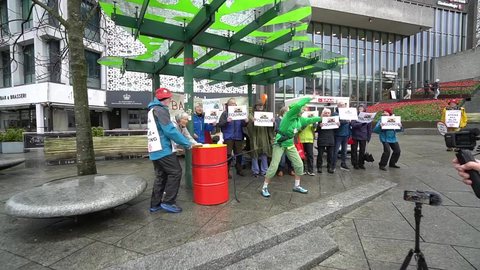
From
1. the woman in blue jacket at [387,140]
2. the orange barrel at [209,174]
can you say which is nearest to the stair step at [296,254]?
the orange barrel at [209,174]

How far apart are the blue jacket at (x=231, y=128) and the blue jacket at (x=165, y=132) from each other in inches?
88.5

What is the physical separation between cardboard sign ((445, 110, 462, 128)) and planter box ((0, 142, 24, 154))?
18.8 m

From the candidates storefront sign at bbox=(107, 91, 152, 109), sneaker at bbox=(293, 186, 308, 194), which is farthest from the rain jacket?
storefront sign at bbox=(107, 91, 152, 109)

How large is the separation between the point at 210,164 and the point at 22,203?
2.51 meters

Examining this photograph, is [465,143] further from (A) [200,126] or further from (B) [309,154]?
(A) [200,126]

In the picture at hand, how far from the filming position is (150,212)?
390 centimetres

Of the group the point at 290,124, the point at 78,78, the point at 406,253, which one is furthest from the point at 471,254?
the point at 78,78

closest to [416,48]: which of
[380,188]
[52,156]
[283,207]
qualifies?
[380,188]

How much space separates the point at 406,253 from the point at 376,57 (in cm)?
3051

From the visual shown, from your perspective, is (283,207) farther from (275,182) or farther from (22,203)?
(22,203)

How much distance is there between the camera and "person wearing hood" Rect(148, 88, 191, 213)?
372 centimetres

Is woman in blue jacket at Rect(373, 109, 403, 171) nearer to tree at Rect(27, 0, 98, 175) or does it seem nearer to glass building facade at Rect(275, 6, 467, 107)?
tree at Rect(27, 0, 98, 175)

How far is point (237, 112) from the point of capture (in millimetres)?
5816

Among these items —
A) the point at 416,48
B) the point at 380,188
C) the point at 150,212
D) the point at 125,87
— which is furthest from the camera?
the point at 416,48
